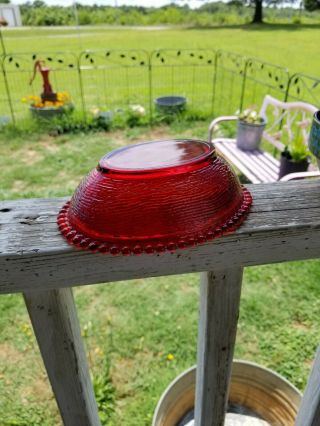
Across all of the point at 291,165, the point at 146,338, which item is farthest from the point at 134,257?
the point at 291,165

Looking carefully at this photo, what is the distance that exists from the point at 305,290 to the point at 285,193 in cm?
245

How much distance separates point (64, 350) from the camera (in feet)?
2.78

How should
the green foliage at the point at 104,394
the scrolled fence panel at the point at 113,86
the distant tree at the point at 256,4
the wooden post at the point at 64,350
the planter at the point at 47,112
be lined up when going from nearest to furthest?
the wooden post at the point at 64,350 → the green foliage at the point at 104,394 → the planter at the point at 47,112 → the scrolled fence panel at the point at 113,86 → the distant tree at the point at 256,4

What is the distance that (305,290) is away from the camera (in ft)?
9.80

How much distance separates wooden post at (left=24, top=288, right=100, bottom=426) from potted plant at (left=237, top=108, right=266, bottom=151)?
3.96 m

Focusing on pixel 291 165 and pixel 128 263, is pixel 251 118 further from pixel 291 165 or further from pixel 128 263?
pixel 128 263

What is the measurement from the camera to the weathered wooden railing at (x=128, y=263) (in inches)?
26.6

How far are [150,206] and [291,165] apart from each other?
3.44 metres

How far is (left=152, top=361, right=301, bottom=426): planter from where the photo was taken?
178cm

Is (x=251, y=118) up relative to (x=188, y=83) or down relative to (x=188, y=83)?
up

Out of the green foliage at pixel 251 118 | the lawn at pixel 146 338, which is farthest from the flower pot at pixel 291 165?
the lawn at pixel 146 338

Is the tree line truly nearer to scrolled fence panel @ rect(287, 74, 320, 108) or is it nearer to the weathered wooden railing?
scrolled fence panel @ rect(287, 74, 320, 108)

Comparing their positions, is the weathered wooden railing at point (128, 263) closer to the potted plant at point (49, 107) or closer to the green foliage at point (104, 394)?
the green foliage at point (104, 394)

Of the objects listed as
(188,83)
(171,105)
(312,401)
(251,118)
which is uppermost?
(312,401)
